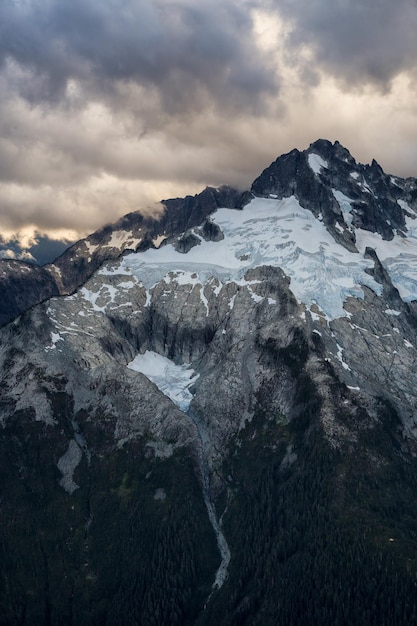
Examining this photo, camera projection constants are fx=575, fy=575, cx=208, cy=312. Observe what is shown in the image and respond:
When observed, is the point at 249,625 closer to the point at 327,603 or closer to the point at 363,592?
the point at 327,603

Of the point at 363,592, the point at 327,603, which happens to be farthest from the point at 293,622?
the point at 363,592

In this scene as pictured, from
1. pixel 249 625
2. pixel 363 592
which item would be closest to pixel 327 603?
pixel 363 592

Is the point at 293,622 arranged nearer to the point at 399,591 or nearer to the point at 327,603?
the point at 327,603

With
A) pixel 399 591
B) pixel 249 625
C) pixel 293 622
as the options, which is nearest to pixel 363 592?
pixel 399 591

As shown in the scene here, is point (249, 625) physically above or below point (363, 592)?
below

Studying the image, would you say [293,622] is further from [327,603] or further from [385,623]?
[385,623]

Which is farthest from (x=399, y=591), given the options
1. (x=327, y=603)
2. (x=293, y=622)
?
(x=293, y=622)

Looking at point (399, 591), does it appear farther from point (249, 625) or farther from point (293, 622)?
point (249, 625)

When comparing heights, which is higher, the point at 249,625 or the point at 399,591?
A: the point at 399,591
